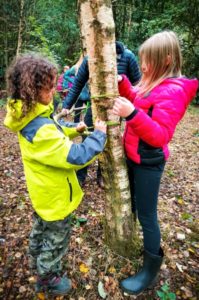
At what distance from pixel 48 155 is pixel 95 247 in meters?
1.48

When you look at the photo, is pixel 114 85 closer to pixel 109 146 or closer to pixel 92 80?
pixel 92 80

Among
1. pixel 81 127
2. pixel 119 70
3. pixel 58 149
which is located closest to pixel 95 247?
pixel 81 127

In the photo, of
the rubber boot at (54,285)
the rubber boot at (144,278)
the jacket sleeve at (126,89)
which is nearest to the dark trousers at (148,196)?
the rubber boot at (144,278)

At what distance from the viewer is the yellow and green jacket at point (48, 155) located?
5.63 ft

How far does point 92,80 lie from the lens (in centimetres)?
196

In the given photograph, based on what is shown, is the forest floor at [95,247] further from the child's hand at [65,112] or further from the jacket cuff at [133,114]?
the jacket cuff at [133,114]

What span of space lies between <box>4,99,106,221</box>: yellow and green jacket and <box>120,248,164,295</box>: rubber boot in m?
0.92

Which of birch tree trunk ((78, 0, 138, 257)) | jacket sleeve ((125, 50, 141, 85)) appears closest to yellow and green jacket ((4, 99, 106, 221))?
birch tree trunk ((78, 0, 138, 257))

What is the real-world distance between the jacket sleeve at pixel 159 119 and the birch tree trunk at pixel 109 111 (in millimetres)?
353

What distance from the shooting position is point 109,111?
6.49 feet

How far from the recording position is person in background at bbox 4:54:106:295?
1.71 meters

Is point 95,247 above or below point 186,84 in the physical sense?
below

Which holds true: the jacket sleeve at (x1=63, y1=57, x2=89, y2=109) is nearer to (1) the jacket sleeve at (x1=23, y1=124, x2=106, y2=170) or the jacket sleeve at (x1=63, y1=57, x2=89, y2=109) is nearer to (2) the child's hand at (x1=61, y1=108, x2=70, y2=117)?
(2) the child's hand at (x1=61, y1=108, x2=70, y2=117)

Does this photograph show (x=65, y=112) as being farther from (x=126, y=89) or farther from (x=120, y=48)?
(x=126, y=89)
